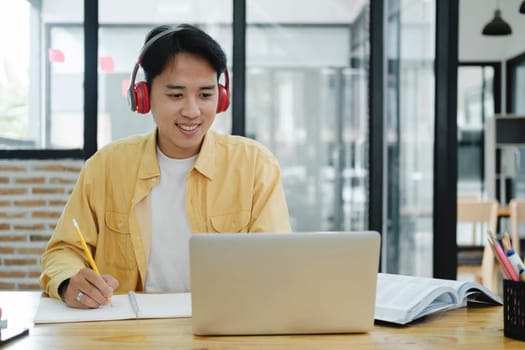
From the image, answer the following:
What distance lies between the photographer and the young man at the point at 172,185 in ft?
5.90

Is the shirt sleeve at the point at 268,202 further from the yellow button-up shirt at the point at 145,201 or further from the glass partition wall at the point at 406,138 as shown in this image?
the glass partition wall at the point at 406,138

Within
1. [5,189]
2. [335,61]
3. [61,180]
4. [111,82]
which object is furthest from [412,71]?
[5,189]

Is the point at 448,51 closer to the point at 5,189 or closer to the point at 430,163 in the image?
the point at 430,163

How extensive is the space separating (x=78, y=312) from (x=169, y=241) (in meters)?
0.52

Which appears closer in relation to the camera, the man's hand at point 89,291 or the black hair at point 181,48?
the man's hand at point 89,291

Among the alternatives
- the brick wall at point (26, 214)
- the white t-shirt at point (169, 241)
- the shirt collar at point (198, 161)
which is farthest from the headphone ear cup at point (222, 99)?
the brick wall at point (26, 214)

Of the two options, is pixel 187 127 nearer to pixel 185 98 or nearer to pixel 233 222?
pixel 185 98

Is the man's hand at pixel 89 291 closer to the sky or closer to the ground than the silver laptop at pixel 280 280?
closer to the ground

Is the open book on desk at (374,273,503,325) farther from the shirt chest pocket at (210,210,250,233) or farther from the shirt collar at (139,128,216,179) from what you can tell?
the shirt collar at (139,128,216,179)

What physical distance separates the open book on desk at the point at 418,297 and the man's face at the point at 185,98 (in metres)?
0.69

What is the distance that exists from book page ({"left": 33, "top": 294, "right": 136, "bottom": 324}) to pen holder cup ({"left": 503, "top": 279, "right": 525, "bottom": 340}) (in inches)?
28.5

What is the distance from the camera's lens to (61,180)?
10.9 feet

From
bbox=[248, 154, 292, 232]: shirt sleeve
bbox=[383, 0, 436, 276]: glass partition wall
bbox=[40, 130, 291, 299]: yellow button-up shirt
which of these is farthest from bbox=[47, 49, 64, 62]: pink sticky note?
bbox=[248, 154, 292, 232]: shirt sleeve

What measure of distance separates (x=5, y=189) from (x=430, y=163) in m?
2.19
